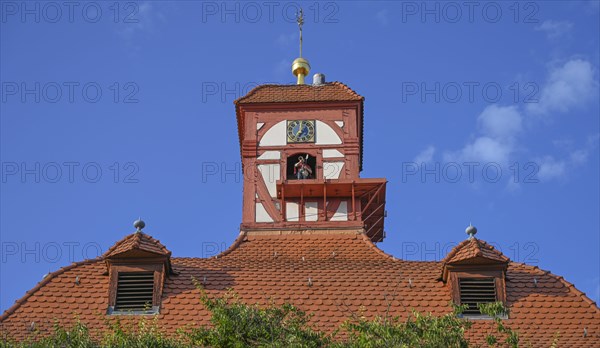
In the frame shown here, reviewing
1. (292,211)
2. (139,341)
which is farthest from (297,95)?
(139,341)

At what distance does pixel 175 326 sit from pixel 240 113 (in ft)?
35.9

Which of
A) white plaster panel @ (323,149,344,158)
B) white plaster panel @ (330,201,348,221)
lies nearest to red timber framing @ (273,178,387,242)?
white plaster panel @ (330,201,348,221)

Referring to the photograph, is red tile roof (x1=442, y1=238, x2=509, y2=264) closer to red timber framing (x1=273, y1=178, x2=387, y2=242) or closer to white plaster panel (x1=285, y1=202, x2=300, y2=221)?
red timber framing (x1=273, y1=178, x2=387, y2=242)

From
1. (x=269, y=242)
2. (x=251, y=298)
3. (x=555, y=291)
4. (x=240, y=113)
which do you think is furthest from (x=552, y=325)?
(x=240, y=113)

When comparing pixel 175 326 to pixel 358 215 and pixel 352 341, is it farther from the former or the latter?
pixel 358 215

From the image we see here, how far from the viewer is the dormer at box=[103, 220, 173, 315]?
26250 millimetres

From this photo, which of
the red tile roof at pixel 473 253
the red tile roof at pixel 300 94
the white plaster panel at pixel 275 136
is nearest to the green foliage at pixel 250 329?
the red tile roof at pixel 473 253

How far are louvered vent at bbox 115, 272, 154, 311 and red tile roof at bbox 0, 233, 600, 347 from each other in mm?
340

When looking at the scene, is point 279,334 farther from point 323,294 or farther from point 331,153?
point 331,153

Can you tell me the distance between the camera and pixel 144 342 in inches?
800

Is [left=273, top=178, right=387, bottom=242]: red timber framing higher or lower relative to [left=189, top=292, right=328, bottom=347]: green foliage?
higher

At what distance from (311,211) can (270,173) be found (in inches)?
69.6

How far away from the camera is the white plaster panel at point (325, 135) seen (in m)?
33.9

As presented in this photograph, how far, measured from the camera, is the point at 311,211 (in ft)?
107
